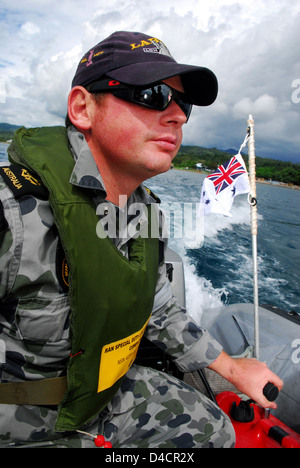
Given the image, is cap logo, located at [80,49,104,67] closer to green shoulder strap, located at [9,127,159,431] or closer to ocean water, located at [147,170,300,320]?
green shoulder strap, located at [9,127,159,431]

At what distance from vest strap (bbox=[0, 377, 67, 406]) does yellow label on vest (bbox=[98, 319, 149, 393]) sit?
0.14 metres

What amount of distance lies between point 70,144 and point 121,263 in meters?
0.53

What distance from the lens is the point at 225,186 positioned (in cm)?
285

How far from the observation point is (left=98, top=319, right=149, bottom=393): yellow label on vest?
1.06m

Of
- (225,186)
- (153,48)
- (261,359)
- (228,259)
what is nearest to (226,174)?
(225,186)

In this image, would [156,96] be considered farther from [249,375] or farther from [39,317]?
[249,375]

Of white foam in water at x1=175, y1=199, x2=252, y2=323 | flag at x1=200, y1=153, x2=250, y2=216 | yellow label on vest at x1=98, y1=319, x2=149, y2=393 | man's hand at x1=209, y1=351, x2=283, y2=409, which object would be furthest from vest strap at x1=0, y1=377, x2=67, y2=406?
white foam in water at x1=175, y1=199, x2=252, y2=323

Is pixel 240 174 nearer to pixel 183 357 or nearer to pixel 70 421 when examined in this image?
pixel 183 357

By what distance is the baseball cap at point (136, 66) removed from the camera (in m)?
0.97

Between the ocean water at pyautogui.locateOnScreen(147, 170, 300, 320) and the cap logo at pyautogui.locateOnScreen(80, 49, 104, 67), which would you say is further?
the ocean water at pyautogui.locateOnScreen(147, 170, 300, 320)

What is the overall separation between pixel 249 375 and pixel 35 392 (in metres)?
0.93

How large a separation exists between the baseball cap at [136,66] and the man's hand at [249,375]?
125 cm

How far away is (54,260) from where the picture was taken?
0.95 meters

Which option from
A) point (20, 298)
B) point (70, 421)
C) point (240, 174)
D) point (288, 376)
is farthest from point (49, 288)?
point (240, 174)
